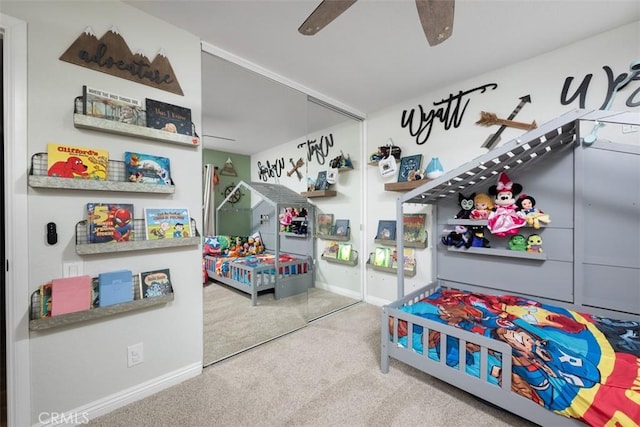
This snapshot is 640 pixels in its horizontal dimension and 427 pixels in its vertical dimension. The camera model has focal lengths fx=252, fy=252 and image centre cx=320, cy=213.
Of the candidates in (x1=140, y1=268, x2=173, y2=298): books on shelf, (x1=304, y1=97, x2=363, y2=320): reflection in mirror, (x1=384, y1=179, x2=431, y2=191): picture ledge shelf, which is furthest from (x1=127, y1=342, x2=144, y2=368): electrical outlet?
(x1=384, y1=179, x2=431, y2=191): picture ledge shelf

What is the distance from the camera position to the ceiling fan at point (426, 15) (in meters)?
0.99

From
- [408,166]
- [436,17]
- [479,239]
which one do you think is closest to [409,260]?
[479,239]

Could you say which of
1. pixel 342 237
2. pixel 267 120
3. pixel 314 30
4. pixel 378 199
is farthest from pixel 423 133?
pixel 314 30

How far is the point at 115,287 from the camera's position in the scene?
4.96 ft

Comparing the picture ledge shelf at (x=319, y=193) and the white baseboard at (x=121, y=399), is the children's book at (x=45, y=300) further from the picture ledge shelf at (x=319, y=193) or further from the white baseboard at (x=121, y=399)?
the picture ledge shelf at (x=319, y=193)

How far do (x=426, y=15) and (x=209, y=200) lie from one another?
1.96 meters

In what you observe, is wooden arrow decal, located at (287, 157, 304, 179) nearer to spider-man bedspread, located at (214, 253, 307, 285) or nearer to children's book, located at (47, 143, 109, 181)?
spider-man bedspread, located at (214, 253, 307, 285)

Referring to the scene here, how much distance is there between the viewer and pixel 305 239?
3311 millimetres

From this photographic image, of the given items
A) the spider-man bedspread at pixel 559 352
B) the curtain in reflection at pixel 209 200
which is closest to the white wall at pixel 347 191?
the curtain in reflection at pixel 209 200

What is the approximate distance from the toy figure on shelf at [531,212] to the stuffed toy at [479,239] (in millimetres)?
339

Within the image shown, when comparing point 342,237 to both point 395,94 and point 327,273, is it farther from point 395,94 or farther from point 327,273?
point 395,94

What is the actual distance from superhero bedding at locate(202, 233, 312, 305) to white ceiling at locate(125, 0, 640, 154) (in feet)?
3.73

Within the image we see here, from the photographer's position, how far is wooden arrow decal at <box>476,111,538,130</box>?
7.06 feet

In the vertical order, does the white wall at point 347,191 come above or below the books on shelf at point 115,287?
above
